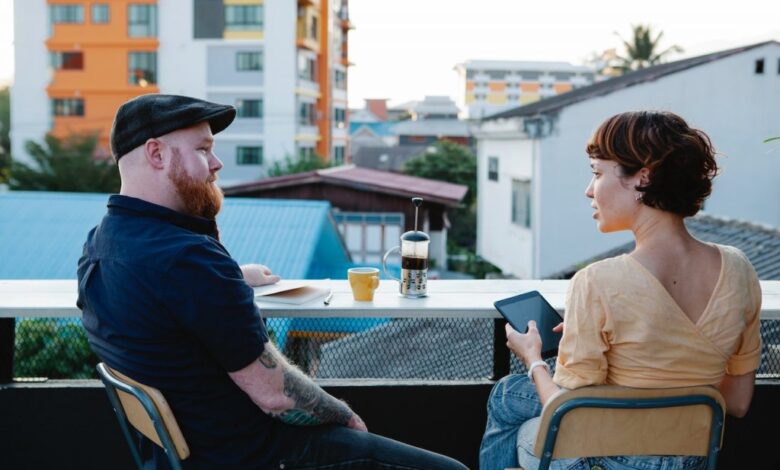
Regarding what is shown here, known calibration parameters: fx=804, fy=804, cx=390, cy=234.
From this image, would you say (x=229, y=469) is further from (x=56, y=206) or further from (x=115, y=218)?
(x=56, y=206)

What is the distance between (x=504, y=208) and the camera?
18484 mm

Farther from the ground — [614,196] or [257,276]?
[614,196]

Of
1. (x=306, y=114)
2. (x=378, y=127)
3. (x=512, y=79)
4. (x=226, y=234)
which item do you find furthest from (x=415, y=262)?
(x=512, y=79)

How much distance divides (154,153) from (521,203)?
1576cm

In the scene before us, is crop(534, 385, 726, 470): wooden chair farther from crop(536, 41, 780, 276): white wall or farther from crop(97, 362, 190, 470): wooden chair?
crop(536, 41, 780, 276): white wall

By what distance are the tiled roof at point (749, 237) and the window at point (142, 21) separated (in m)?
26.8

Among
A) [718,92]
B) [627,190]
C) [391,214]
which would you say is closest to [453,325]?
[627,190]

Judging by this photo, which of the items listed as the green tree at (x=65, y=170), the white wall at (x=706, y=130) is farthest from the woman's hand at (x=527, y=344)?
the green tree at (x=65, y=170)

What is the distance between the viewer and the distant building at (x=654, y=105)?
15.5 metres

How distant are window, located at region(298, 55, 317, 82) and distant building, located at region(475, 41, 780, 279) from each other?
63.0ft

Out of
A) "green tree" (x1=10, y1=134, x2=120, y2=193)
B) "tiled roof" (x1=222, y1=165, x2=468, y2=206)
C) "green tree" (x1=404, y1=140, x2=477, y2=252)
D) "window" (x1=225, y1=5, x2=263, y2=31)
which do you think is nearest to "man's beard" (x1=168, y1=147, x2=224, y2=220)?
"tiled roof" (x1=222, y1=165, x2=468, y2=206)

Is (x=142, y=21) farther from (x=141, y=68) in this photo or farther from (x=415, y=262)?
(x=415, y=262)

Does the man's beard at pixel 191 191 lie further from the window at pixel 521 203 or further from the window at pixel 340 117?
the window at pixel 340 117

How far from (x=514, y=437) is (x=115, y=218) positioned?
1068 millimetres
